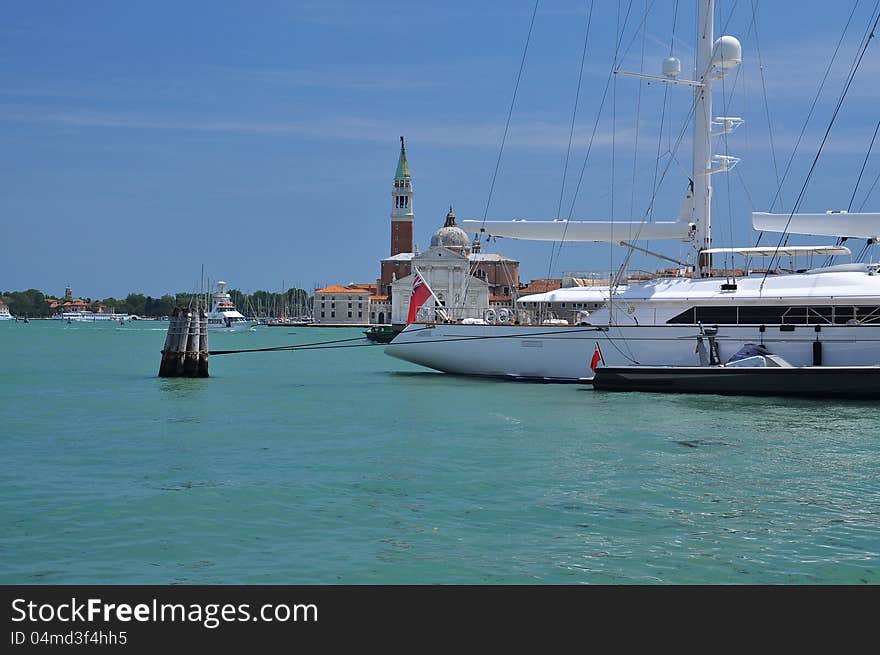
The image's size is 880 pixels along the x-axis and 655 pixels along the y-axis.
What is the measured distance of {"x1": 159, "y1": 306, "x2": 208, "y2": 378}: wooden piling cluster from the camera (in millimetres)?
33344

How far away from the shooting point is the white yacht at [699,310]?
2694 cm

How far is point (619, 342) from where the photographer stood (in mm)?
29172

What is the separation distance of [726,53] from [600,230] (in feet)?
21.3

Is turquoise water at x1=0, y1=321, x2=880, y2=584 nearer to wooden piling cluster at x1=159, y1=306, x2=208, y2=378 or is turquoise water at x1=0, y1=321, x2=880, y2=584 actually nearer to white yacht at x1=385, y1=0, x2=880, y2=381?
white yacht at x1=385, y1=0, x2=880, y2=381

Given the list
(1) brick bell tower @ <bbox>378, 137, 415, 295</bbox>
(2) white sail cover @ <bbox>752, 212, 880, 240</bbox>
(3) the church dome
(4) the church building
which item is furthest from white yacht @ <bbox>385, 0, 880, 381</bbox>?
(1) brick bell tower @ <bbox>378, 137, 415, 295</bbox>

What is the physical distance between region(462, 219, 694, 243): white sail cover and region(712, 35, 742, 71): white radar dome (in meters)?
4.90

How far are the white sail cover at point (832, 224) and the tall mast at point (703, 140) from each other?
2.66m

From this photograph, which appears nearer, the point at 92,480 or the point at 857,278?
the point at 92,480

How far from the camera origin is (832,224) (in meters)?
29.0

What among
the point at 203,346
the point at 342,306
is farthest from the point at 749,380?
the point at 342,306

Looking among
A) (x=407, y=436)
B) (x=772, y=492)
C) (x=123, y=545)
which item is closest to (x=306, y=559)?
(x=123, y=545)

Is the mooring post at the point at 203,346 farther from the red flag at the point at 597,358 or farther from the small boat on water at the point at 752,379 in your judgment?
the small boat on water at the point at 752,379
